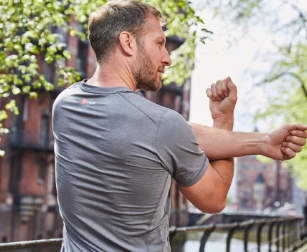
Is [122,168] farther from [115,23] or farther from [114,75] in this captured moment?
[115,23]

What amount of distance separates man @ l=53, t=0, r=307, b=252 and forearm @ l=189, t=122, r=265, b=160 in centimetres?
6

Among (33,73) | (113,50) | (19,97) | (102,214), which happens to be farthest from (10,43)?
(19,97)

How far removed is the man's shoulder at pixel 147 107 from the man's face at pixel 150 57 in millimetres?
158

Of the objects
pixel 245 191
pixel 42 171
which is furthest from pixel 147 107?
pixel 245 191

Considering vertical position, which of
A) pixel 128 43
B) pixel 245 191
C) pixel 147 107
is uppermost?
pixel 128 43

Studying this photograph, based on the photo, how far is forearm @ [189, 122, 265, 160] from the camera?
140 centimetres

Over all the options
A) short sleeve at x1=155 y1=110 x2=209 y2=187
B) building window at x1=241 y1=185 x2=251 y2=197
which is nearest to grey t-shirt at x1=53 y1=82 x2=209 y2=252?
short sleeve at x1=155 y1=110 x2=209 y2=187

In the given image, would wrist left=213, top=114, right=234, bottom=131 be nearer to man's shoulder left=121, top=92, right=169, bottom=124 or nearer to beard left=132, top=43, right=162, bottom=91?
beard left=132, top=43, right=162, bottom=91

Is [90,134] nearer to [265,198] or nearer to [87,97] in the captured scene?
[87,97]

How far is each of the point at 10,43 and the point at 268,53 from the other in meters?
11.8

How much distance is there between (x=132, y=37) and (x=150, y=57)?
9cm

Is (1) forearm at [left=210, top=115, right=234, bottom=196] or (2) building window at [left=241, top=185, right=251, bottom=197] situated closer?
(1) forearm at [left=210, top=115, right=234, bottom=196]

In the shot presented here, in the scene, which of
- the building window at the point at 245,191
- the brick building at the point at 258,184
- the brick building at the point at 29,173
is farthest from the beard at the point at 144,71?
the building window at the point at 245,191

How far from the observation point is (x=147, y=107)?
Answer: 114 cm
